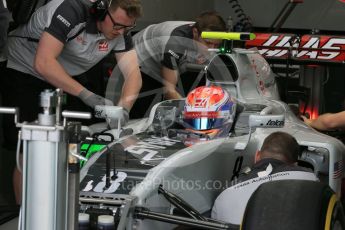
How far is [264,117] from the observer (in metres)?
3.34

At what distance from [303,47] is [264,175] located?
2.89 metres

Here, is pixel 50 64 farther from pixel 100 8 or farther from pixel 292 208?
pixel 292 208

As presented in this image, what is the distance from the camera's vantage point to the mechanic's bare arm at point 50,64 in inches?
149

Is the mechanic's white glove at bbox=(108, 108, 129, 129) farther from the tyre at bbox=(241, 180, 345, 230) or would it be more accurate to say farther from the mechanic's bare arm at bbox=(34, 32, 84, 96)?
the tyre at bbox=(241, 180, 345, 230)

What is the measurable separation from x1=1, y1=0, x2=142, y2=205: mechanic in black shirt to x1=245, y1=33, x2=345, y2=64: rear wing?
7.09 ft

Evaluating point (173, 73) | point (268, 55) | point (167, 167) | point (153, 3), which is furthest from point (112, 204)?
point (153, 3)

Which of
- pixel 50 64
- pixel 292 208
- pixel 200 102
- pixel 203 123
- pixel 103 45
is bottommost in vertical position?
pixel 292 208

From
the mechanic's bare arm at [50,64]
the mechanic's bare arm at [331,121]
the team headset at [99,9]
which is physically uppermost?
the team headset at [99,9]

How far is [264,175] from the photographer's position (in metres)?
3.28

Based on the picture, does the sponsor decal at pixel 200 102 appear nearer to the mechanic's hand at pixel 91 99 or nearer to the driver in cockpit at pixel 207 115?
the driver in cockpit at pixel 207 115

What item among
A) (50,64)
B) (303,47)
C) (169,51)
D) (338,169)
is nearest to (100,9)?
(50,64)

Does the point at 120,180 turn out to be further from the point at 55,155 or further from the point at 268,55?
the point at 268,55

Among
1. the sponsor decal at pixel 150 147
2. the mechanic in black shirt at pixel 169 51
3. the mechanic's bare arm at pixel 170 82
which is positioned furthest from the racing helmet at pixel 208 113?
the mechanic's bare arm at pixel 170 82

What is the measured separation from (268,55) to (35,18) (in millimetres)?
2651
